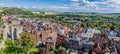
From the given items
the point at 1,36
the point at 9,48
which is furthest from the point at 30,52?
the point at 1,36

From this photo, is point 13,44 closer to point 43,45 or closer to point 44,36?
point 43,45

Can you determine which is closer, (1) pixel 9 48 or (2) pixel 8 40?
(1) pixel 9 48

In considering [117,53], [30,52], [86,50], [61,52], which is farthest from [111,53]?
[30,52]

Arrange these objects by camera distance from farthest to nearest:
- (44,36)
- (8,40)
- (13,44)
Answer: (44,36) < (8,40) < (13,44)

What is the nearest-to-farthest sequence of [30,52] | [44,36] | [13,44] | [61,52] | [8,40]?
1. [61,52]
2. [30,52]
3. [13,44]
4. [8,40]
5. [44,36]

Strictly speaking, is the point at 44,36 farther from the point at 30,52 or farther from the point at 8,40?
the point at 30,52

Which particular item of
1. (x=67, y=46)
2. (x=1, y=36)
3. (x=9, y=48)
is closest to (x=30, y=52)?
(x=9, y=48)

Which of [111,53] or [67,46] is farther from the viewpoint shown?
[67,46]

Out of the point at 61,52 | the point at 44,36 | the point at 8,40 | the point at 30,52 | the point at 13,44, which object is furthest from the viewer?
the point at 44,36

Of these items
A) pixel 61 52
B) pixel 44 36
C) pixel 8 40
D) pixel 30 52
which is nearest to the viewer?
pixel 61 52
